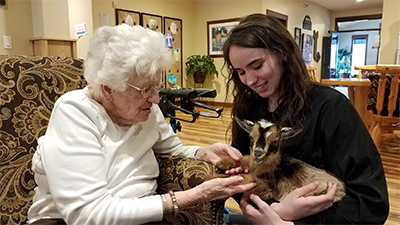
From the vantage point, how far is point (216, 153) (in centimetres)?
131

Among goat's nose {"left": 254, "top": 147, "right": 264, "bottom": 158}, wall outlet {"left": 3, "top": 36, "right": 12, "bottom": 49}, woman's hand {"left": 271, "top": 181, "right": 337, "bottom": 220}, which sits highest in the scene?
wall outlet {"left": 3, "top": 36, "right": 12, "bottom": 49}

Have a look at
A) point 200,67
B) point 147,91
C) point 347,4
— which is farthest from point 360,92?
point 347,4

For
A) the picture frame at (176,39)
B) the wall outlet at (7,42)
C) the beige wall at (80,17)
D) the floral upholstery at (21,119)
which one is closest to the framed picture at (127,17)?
the picture frame at (176,39)

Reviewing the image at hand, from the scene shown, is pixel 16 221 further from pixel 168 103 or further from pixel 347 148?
pixel 347 148

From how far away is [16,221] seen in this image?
1226 millimetres

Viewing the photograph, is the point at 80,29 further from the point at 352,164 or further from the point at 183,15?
the point at 352,164

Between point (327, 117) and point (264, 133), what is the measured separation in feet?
0.67

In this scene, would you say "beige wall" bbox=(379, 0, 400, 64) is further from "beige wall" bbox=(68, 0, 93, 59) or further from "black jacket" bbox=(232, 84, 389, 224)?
"black jacket" bbox=(232, 84, 389, 224)

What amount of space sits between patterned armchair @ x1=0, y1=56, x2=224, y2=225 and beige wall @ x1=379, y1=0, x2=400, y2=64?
5.39 metres

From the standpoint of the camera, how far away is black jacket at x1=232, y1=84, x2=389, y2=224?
3.00ft

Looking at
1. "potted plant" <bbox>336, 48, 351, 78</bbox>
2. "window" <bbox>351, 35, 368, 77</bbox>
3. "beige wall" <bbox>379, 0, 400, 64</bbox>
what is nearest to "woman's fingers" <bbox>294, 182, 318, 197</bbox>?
"beige wall" <bbox>379, 0, 400, 64</bbox>

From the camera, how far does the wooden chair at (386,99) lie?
2758 millimetres

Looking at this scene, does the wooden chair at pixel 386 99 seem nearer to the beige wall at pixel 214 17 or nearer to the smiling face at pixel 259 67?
the smiling face at pixel 259 67

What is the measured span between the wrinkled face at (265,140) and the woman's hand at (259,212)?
155 millimetres
